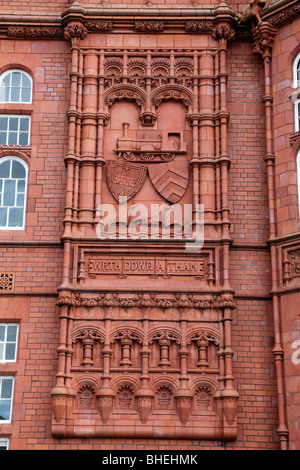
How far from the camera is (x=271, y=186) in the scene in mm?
18953

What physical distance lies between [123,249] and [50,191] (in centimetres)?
229

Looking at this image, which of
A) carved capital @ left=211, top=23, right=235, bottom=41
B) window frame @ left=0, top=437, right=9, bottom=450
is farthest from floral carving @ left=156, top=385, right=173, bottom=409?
carved capital @ left=211, top=23, right=235, bottom=41

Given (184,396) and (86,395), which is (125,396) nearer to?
(86,395)

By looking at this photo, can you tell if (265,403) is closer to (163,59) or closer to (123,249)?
(123,249)

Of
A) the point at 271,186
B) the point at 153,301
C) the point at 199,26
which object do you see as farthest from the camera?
the point at 199,26

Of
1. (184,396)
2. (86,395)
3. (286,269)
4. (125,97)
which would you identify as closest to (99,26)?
(125,97)

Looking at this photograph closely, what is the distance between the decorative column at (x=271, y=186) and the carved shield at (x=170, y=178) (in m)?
1.89

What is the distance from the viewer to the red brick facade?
17.4 m

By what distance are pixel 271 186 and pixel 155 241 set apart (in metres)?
2.88

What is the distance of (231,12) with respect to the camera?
20.2m

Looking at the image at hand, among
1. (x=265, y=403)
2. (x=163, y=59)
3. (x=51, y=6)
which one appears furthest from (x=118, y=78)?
(x=265, y=403)

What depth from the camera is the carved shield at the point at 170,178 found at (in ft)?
62.8

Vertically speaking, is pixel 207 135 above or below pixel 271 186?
above
